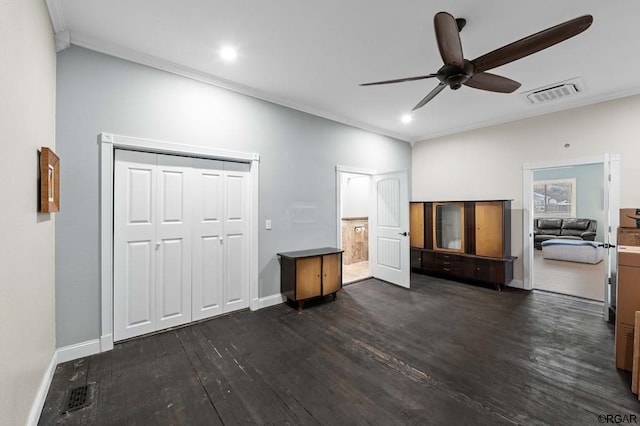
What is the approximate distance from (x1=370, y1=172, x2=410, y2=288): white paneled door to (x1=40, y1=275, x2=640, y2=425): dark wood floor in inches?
47.8

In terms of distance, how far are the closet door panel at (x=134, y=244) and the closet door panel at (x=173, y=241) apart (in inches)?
2.6

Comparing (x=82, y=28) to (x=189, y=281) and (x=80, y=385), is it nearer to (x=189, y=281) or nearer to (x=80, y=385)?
(x=189, y=281)

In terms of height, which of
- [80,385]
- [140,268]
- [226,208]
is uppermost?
[226,208]

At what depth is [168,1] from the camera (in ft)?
6.71

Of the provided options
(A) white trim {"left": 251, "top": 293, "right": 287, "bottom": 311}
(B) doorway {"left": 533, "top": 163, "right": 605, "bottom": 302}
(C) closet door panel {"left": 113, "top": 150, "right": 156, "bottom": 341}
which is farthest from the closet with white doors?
(B) doorway {"left": 533, "top": 163, "right": 605, "bottom": 302}

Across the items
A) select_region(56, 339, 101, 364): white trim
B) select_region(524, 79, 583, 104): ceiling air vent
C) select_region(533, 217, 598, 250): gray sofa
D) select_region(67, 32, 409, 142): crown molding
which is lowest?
select_region(56, 339, 101, 364): white trim

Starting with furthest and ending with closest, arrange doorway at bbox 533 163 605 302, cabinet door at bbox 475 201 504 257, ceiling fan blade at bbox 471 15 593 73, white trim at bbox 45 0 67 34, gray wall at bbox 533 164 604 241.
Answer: gray wall at bbox 533 164 604 241
doorway at bbox 533 163 605 302
cabinet door at bbox 475 201 504 257
white trim at bbox 45 0 67 34
ceiling fan blade at bbox 471 15 593 73

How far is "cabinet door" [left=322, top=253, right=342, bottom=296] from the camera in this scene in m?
3.80

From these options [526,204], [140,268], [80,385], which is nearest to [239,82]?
[140,268]

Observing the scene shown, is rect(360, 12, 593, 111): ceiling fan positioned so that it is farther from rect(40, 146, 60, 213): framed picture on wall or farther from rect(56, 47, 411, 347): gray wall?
rect(40, 146, 60, 213): framed picture on wall

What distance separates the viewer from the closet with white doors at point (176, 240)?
8.86ft

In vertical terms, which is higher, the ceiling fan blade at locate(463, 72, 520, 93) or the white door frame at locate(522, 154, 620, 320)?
the ceiling fan blade at locate(463, 72, 520, 93)

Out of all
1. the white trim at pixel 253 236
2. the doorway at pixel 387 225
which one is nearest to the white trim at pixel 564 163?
the doorway at pixel 387 225

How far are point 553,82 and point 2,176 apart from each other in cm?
507
